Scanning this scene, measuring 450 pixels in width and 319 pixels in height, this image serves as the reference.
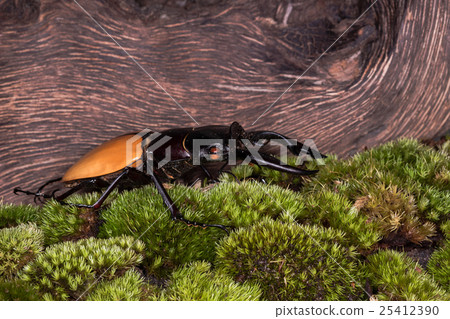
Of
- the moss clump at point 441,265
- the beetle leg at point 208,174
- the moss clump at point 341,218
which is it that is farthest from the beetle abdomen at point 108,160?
the moss clump at point 441,265

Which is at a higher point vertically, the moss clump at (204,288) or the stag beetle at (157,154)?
the stag beetle at (157,154)

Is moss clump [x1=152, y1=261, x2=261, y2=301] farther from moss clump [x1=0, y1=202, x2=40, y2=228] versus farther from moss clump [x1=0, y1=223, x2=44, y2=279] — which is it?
moss clump [x1=0, y1=202, x2=40, y2=228]

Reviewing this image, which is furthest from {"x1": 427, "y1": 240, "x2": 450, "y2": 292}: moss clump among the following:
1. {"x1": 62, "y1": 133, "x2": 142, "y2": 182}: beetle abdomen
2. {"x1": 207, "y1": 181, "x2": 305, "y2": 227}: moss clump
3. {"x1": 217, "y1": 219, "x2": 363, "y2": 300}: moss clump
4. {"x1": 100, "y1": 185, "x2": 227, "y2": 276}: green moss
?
{"x1": 62, "y1": 133, "x2": 142, "y2": 182}: beetle abdomen

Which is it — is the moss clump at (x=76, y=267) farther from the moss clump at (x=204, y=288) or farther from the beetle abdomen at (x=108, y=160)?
the beetle abdomen at (x=108, y=160)

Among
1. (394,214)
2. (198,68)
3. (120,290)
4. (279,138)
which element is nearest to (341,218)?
(394,214)

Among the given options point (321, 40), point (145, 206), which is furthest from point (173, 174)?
point (321, 40)

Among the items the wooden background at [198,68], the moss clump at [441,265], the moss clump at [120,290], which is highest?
the wooden background at [198,68]

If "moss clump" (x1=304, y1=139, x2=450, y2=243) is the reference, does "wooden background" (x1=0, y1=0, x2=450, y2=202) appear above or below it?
above
